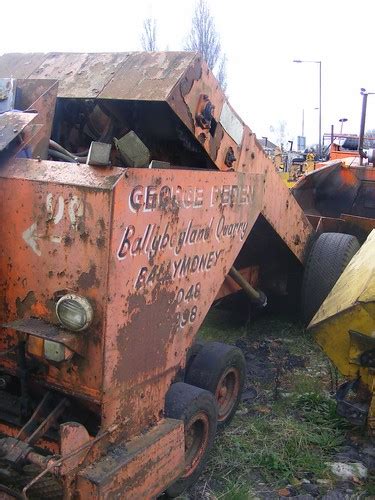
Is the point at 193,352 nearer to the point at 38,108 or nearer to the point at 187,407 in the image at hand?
the point at 187,407

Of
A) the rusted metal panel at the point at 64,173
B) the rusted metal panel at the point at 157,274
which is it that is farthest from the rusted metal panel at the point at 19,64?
the rusted metal panel at the point at 157,274

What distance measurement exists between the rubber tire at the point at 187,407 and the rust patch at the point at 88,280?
90cm

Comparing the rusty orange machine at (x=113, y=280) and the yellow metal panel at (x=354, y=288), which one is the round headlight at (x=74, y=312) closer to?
the rusty orange machine at (x=113, y=280)

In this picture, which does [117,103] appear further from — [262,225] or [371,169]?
[371,169]

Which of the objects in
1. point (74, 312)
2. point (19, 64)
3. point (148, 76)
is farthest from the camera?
point (19, 64)

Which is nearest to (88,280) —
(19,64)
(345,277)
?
(19,64)

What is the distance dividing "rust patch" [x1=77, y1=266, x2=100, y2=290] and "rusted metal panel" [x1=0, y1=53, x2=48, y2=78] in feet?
6.61

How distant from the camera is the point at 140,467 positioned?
257 centimetres

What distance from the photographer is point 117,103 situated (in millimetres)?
3508

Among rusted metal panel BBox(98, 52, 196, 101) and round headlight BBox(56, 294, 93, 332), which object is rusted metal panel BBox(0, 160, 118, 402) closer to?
round headlight BBox(56, 294, 93, 332)

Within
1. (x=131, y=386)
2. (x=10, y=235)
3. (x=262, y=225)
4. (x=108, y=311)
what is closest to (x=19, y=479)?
(x=131, y=386)

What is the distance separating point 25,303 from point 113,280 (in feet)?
1.67

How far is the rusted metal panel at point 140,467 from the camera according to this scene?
7.68 feet

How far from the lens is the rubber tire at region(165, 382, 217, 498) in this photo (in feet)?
9.84
